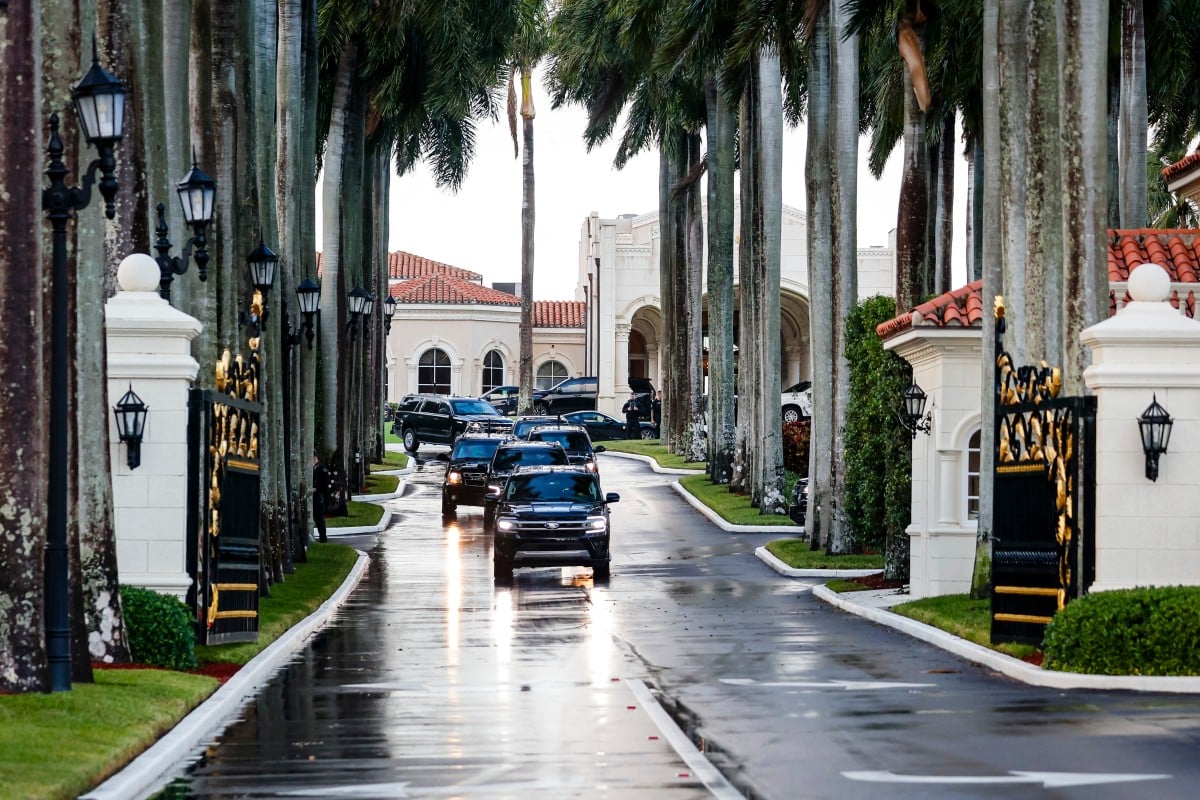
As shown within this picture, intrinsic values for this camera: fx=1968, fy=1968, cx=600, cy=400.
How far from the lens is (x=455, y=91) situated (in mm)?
48812

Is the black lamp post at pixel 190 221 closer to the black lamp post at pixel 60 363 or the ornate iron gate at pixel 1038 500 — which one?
the black lamp post at pixel 60 363

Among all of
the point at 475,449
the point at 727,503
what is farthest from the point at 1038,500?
the point at 475,449

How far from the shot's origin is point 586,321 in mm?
Answer: 93625

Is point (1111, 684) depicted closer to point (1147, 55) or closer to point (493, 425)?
point (1147, 55)

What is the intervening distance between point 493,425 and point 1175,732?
2174 inches

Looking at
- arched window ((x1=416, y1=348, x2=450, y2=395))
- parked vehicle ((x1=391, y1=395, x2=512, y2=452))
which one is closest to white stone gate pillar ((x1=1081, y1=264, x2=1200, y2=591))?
parked vehicle ((x1=391, y1=395, x2=512, y2=452))

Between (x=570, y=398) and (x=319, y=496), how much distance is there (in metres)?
44.8

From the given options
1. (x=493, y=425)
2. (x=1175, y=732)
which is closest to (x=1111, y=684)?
(x=1175, y=732)

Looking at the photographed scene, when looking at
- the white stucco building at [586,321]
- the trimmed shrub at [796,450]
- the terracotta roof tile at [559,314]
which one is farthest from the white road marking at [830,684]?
the terracotta roof tile at [559,314]

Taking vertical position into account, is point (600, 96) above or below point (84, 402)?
above

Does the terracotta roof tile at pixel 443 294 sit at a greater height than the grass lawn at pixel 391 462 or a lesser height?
greater

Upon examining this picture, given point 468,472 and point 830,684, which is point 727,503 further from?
point 830,684

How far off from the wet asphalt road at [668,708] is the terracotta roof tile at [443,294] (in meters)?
64.1

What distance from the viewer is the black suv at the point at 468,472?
46594 millimetres
